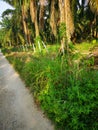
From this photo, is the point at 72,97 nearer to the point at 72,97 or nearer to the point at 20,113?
the point at 72,97

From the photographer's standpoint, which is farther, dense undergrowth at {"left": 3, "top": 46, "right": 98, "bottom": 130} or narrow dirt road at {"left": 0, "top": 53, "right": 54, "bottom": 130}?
narrow dirt road at {"left": 0, "top": 53, "right": 54, "bottom": 130}

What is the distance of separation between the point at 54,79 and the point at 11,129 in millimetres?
1592

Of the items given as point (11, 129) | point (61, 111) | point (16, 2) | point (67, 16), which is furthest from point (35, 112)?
point (16, 2)

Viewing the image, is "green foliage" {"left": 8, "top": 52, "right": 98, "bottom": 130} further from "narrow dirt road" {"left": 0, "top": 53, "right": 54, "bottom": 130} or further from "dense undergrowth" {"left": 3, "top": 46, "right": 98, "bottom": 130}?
"narrow dirt road" {"left": 0, "top": 53, "right": 54, "bottom": 130}

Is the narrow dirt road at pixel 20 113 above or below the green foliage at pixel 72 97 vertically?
below

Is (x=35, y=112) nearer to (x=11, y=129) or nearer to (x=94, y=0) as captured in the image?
(x=11, y=129)

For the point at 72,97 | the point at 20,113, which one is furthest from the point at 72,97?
the point at 20,113

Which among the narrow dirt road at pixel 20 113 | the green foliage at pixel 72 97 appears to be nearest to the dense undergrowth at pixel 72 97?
the green foliage at pixel 72 97

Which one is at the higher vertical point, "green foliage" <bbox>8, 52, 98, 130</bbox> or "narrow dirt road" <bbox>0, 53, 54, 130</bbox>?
"green foliage" <bbox>8, 52, 98, 130</bbox>

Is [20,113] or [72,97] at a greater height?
[72,97]

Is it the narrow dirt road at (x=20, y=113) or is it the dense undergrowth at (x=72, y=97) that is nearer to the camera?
the dense undergrowth at (x=72, y=97)

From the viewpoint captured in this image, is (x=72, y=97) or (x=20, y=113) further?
(x=20, y=113)

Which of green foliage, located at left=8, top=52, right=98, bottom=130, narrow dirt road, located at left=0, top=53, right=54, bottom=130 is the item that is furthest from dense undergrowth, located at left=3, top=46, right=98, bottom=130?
narrow dirt road, located at left=0, top=53, right=54, bottom=130

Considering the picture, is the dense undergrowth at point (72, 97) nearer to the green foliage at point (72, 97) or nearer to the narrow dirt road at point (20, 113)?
the green foliage at point (72, 97)
